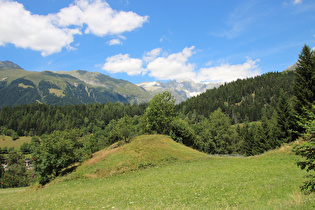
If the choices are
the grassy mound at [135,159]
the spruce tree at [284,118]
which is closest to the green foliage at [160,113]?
the grassy mound at [135,159]

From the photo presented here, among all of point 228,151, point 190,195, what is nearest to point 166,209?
point 190,195

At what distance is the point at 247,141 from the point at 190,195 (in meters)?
95.5

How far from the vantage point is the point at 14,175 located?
115562 millimetres

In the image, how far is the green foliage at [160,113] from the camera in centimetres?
7206

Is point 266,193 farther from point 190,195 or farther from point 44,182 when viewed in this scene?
point 44,182

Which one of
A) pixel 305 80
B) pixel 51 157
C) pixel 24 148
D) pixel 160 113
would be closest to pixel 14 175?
pixel 24 148

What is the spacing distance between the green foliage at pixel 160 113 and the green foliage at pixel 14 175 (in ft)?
323

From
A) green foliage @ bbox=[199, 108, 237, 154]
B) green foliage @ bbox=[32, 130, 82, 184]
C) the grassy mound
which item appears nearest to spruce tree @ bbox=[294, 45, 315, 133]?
the grassy mound

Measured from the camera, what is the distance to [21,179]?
115 metres

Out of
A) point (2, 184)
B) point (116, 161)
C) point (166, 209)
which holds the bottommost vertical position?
point (2, 184)

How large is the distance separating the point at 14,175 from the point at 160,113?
11014 cm

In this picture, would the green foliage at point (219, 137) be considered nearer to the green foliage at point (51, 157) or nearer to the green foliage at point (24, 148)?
the green foliage at point (51, 157)

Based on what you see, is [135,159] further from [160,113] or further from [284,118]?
[284,118]

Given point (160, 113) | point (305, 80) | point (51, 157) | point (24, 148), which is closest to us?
point (305, 80)
